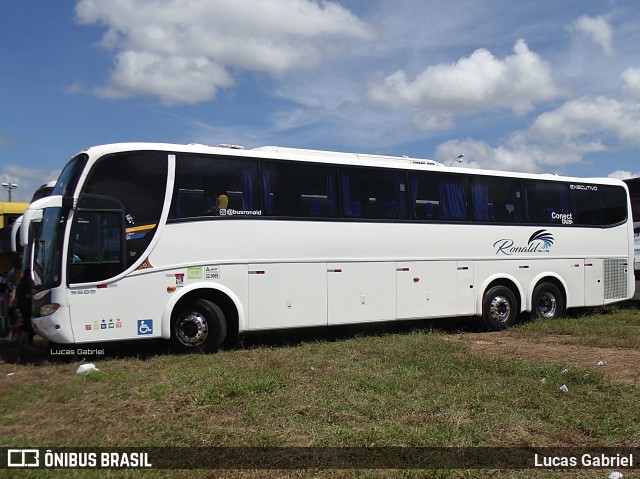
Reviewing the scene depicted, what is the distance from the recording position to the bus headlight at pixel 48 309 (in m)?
8.20

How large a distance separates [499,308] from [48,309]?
29.5 ft

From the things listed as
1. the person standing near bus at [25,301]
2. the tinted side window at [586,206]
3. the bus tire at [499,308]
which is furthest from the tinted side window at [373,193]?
the person standing near bus at [25,301]

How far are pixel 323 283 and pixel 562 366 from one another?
14.0ft

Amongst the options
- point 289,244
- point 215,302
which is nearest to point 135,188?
point 215,302

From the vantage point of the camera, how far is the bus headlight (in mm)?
8195

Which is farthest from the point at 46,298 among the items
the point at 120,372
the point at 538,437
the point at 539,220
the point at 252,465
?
the point at 539,220

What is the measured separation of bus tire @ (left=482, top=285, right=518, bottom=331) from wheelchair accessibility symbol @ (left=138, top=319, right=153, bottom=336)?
23.2 feet

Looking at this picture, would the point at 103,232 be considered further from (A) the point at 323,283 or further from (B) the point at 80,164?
(A) the point at 323,283

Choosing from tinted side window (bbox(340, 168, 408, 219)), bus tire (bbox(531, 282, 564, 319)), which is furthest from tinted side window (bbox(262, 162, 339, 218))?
bus tire (bbox(531, 282, 564, 319))

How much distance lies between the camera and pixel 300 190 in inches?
401

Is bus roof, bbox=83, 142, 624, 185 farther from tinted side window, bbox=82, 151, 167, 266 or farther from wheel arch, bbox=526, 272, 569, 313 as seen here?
wheel arch, bbox=526, 272, 569, 313

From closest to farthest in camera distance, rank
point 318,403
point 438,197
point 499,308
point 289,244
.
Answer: point 318,403, point 289,244, point 438,197, point 499,308

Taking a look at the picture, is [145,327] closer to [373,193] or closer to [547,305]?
[373,193]

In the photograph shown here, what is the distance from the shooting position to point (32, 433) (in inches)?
200
